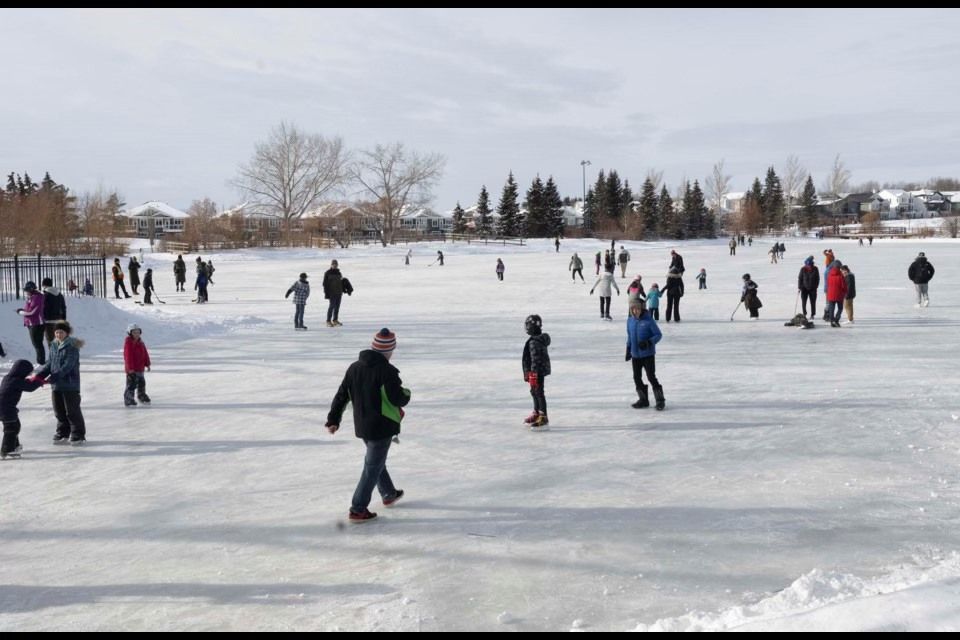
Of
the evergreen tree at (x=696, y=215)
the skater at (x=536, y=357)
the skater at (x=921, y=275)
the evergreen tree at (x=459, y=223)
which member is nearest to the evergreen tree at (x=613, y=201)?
the evergreen tree at (x=696, y=215)

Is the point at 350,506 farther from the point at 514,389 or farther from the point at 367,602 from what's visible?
the point at 514,389

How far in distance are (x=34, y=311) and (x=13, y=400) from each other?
20.4 ft

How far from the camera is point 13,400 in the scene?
6.96 meters

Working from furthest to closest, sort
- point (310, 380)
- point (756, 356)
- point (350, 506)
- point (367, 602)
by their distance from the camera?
point (756, 356) < point (310, 380) < point (350, 506) < point (367, 602)

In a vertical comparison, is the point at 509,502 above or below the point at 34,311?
below

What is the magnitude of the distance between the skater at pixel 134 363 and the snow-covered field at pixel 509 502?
0.20 metres

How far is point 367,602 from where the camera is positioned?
4.01 meters

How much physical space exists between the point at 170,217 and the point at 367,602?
118 m

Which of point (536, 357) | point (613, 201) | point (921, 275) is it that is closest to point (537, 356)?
point (536, 357)

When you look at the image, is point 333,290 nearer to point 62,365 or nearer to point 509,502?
point 62,365

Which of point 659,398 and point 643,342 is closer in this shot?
point 643,342

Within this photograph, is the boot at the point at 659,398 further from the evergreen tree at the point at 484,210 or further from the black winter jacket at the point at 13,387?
the evergreen tree at the point at 484,210

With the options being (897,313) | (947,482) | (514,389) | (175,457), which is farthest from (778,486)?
(897,313)

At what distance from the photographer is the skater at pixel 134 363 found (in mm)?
9023
